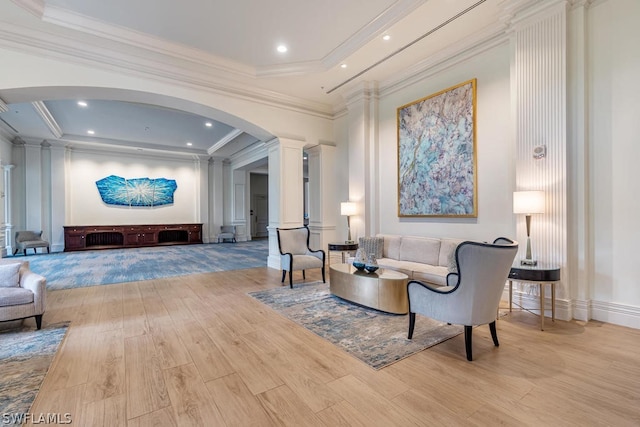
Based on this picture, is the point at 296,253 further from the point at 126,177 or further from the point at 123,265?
the point at 126,177

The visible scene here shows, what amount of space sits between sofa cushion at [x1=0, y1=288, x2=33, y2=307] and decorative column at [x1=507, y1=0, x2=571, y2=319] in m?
5.68

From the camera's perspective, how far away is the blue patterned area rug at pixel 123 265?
546 centimetres

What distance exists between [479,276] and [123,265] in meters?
7.60

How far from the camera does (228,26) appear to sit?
4129 mm

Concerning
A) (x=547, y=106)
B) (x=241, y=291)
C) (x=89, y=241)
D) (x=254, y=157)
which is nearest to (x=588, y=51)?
(x=547, y=106)

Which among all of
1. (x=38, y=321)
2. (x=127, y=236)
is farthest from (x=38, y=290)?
(x=127, y=236)

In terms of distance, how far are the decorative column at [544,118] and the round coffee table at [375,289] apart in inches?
65.0

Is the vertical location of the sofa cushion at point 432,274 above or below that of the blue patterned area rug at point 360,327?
above

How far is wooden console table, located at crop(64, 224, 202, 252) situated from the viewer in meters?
9.53

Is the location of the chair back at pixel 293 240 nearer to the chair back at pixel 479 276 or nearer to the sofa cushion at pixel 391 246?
the sofa cushion at pixel 391 246

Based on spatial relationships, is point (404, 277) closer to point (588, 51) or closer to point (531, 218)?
point (531, 218)

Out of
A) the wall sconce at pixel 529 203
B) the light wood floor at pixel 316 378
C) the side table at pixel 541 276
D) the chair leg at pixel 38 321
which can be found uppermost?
the wall sconce at pixel 529 203

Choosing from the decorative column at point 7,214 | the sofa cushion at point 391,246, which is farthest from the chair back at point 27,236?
the sofa cushion at point 391,246

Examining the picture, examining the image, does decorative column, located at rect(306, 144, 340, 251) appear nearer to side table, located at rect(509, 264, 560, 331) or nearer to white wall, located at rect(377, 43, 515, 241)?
white wall, located at rect(377, 43, 515, 241)
